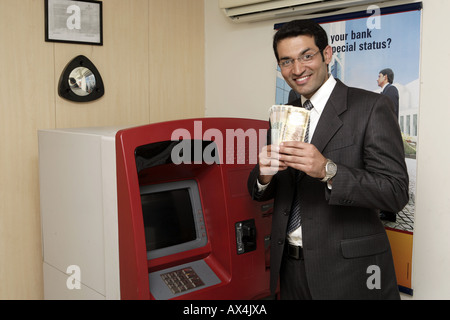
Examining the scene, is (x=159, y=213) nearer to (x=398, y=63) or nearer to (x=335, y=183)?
(x=335, y=183)

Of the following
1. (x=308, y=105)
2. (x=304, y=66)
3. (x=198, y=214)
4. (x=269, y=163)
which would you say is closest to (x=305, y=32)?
(x=304, y=66)

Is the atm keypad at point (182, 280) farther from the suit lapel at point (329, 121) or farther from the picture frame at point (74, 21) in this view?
the picture frame at point (74, 21)

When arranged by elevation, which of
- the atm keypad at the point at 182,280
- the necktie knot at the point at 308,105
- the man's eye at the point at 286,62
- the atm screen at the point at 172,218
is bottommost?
the atm keypad at the point at 182,280

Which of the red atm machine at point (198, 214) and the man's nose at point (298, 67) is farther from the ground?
the man's nose at point (298, 67)

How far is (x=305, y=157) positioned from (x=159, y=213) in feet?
2.66

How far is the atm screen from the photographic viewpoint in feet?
6.60

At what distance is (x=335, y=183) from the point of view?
5.16ft

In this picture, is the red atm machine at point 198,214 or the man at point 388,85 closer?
the red atm machine at point 198,214

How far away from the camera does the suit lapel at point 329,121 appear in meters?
1.73

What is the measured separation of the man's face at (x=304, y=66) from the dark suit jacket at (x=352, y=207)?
9 cm

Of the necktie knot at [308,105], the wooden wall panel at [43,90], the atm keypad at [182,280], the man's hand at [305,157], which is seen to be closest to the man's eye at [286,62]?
the necktie knot at [308,105]

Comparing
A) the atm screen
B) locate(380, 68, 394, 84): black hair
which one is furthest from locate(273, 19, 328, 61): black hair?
the atm screen

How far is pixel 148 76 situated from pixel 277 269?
1713 millimetres
